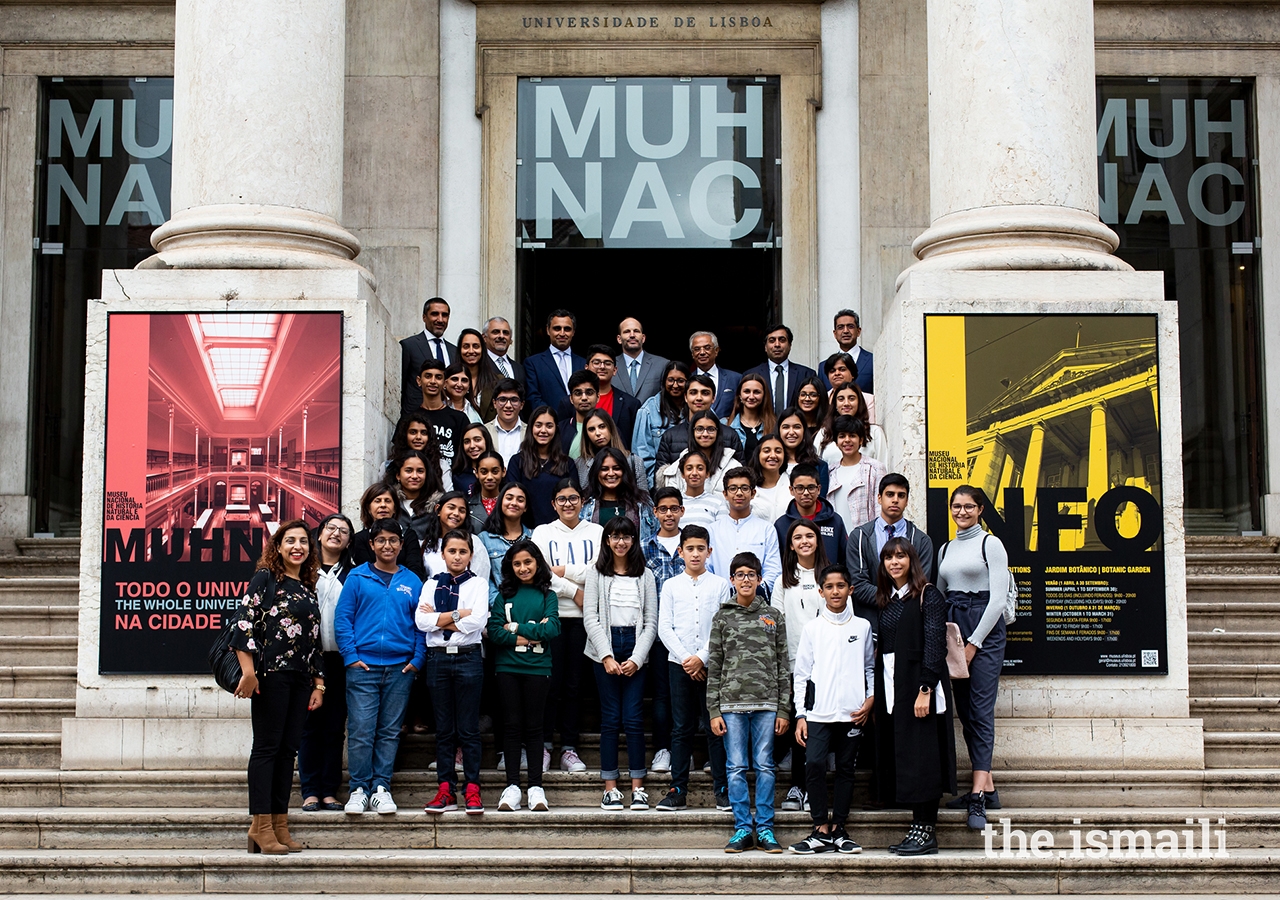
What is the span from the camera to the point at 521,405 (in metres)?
11.8

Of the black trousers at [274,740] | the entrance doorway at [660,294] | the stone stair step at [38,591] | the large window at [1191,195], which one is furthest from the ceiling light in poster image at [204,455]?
the large window at [1191,195]

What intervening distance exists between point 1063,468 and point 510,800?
14.9 ft

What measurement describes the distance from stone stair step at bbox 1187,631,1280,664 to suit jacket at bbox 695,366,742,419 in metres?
4.01

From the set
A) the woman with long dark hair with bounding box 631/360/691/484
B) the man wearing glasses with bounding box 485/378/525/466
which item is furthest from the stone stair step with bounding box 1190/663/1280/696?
the man wearing glasses with bounding box 485/378/525/466

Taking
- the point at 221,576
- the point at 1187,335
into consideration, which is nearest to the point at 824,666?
the point at 221,576

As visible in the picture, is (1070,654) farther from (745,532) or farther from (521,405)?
(521,405)

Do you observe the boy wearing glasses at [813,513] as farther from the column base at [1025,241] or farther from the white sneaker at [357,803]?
the white sneaker at [357,803]

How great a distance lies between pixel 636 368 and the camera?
12.9 meters

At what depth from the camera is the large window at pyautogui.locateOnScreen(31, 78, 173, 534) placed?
16031 mm

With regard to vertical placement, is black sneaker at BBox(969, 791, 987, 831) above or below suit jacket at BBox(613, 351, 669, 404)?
below

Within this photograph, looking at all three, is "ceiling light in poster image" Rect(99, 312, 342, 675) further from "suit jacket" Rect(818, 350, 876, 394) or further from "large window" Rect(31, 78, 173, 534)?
"large window" Rect(31, 78, 173, 534)

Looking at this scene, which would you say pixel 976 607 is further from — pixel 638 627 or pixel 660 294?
pixel 660 294

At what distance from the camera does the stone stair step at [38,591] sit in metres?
12.9

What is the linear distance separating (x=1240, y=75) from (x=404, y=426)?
10299 mm
